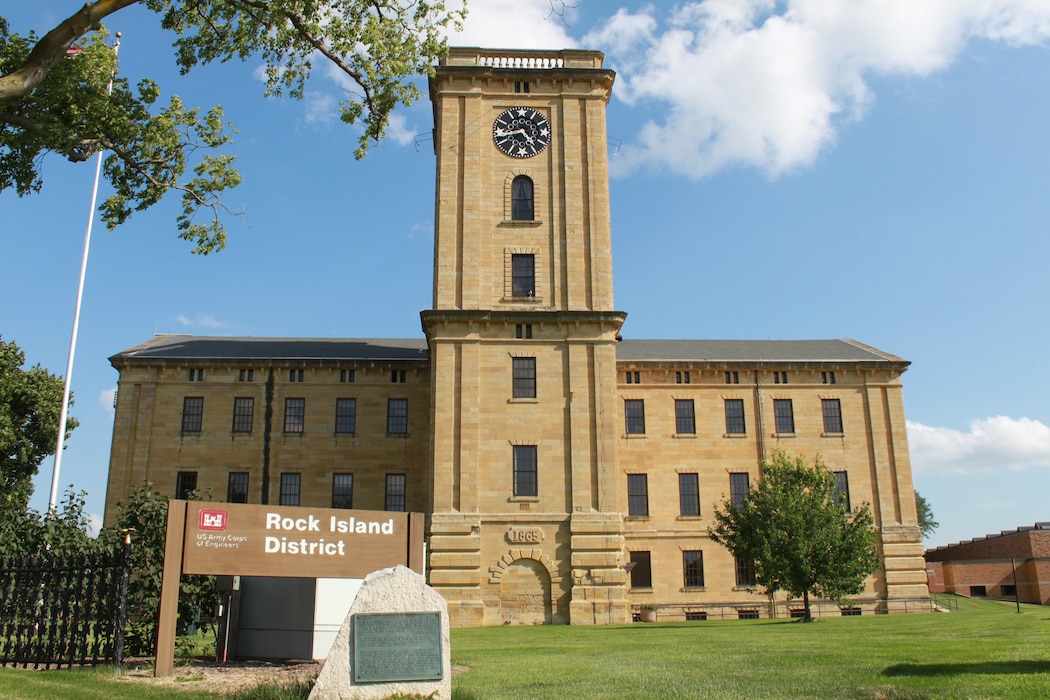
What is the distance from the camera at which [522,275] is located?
124 ft

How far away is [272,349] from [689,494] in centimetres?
2155

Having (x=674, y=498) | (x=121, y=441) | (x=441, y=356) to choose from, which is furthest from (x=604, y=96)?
(x=121, y=441)

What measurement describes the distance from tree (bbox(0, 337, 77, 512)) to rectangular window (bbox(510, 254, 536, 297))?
2086 centimetres

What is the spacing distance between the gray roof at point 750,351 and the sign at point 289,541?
88.7 ft

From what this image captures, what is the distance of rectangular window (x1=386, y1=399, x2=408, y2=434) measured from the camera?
4166 centimetres

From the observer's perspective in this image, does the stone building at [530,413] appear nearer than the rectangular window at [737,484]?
Yes

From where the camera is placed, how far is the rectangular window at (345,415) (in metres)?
41.6

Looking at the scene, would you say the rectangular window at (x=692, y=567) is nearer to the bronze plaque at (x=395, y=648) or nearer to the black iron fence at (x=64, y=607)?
the black iron fence at (x=64, y=607)

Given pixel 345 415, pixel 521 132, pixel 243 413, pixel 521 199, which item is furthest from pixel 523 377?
pixel 243 413

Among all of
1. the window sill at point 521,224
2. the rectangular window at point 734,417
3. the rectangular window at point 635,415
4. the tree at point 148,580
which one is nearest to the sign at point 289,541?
the tree at point 148,580

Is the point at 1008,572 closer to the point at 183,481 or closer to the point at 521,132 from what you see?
the point at 521,132

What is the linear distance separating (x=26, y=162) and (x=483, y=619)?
2268 centimetres

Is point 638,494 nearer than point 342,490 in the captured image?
No

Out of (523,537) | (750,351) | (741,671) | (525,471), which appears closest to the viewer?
(741,671)
